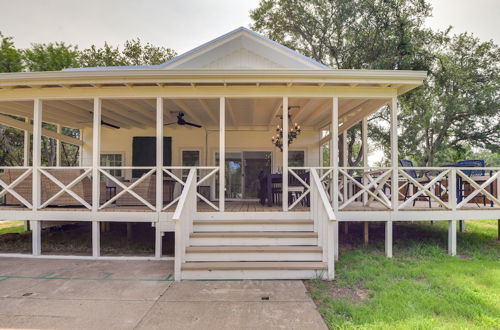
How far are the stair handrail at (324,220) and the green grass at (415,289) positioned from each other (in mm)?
294

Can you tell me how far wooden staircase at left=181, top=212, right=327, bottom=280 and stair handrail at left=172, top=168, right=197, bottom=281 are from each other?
0.09 meters

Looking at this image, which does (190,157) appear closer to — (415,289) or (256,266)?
(256,266)

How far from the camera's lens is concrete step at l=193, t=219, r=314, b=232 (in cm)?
474

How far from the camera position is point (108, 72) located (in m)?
4.84

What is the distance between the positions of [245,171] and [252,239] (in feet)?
14.8

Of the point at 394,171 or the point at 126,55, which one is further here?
the point at 126,55

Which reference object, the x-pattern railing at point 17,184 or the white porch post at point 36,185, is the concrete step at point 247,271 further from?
the x-pattern railing at point 17,184

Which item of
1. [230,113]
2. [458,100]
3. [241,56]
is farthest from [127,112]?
[458,100]

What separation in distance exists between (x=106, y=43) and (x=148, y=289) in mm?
16112

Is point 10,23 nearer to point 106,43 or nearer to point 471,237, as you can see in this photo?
point 106,43

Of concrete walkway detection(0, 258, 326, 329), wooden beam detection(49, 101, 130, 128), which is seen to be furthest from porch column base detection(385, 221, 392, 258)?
wooden beam detection(49, 101, 130, 128)

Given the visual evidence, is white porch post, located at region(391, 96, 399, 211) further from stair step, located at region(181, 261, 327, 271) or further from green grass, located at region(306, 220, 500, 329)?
stair step, located at region(181, 261, 327, 271)

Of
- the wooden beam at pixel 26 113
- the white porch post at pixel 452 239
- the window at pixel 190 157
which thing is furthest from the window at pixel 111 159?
the white porch post at pixel 452 239

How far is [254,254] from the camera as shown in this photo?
4.18 metres
